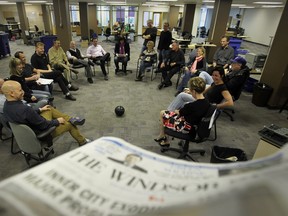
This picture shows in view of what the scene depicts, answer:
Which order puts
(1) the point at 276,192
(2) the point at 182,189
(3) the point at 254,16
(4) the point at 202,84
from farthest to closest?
(3) the point at 254,16 < (4) the point at 202,84 < (2) the point at 182,189 < (1) the point at 276,192

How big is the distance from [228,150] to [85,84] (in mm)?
4070

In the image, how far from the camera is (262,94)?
14.7 feet

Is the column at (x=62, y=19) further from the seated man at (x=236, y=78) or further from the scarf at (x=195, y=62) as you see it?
the seated man at (x=236, y=78)

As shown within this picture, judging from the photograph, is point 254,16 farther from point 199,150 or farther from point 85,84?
point 199,150

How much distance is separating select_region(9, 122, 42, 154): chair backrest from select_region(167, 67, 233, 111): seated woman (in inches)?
75.6

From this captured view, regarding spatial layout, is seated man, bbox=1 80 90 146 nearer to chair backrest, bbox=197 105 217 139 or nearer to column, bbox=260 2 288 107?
chair backrest, bbox=197 105 217 139

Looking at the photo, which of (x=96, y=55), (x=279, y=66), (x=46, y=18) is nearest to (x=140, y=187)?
(x=279, y=66)

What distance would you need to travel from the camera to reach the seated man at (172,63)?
17.1 ft

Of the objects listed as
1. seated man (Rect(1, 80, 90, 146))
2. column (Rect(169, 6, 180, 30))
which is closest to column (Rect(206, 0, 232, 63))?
seated man (Rect(1, 80, 90, 146))

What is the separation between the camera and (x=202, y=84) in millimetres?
2346

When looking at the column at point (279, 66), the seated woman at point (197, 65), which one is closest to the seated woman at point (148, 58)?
the seated woman at point (197, 65)

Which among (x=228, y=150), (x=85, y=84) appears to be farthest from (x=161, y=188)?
(x=85, y=84)

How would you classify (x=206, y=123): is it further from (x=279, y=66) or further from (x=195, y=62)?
(x=279, y=66)

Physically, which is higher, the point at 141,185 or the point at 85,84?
the point at 141,185
